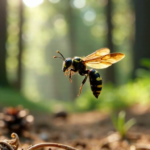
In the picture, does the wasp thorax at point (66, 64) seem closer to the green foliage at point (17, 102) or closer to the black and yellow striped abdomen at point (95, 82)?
the black and yellow striped abdomen at point (95, 82)

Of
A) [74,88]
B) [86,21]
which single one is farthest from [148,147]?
[86,21]

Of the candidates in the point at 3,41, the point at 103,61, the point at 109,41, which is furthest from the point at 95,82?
the point at 109,41

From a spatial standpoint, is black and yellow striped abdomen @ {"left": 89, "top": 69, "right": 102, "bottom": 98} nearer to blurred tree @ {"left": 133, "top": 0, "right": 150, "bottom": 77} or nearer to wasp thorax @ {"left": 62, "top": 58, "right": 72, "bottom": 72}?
wasp thorax @ {"left": 62, "top": 58, "right": 72, "bottom": 72}

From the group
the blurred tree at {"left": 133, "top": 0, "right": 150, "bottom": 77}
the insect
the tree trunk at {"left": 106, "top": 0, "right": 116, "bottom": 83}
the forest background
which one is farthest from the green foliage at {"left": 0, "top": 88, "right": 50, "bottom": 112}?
the tree trunk at {"left": 106, "top": 0, "right": 116, "bottom": 83}

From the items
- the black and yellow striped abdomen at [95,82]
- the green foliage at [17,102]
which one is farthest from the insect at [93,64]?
the green foliage at [17,102]

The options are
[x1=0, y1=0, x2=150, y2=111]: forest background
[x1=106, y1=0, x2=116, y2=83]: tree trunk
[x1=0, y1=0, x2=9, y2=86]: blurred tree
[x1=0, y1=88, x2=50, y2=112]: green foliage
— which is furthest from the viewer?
[x1=106, y1=0, x2=116, y2=83]: tree trunk

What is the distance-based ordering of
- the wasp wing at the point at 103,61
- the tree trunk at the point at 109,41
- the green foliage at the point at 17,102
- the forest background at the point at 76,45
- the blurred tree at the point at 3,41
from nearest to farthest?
the wasp wing at the point at 103,61 → the green foliage at the point at 17,102 → the forest background at the point at 76,45 → the blurred tree at the point at 3,41 → the tree trunk at the point at 109,41
